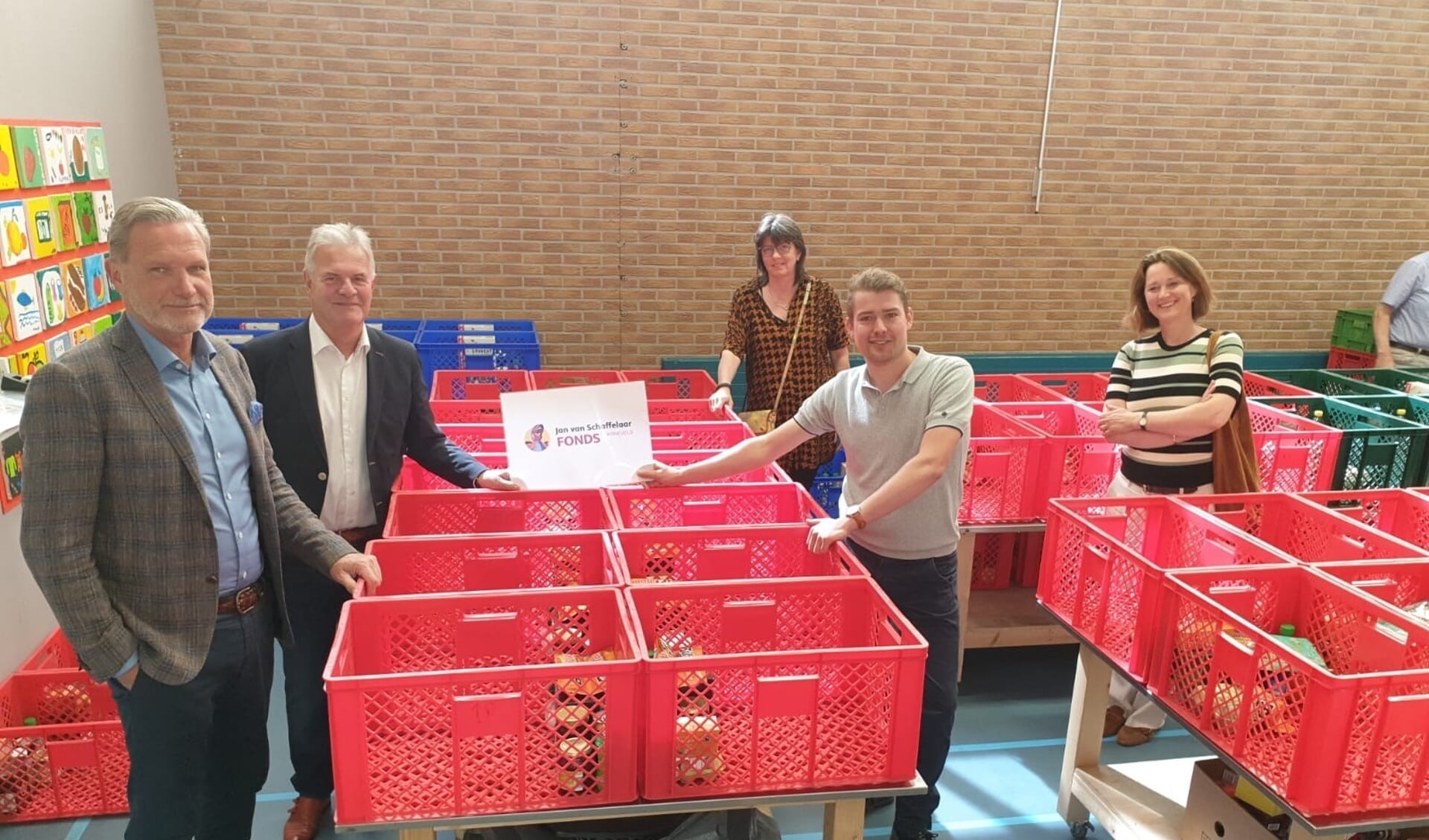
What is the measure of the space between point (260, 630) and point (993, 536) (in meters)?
3.13

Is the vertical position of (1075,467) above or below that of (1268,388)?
below

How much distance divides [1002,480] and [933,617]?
49.0 inches

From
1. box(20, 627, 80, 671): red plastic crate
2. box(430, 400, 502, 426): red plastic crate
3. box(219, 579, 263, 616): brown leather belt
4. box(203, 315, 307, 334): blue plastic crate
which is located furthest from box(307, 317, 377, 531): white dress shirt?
box(203, 315, 307, 334): blue plastic crate

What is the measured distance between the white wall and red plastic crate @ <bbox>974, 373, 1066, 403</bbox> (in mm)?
4190

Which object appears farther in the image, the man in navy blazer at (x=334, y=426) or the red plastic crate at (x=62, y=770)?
the red plastic crate at (x=62, y=770)

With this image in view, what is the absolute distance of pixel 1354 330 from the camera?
21.0 feet

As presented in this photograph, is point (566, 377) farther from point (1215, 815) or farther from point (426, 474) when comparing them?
point (1215, 815)

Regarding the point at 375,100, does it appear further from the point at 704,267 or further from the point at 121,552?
the point at 121,552

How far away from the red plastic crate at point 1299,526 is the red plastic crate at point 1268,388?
1869mm

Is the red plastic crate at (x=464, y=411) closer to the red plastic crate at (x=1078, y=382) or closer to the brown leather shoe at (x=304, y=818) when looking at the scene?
the brown leather shoe at (x=304, y=818)

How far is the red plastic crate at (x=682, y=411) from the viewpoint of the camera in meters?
3.80

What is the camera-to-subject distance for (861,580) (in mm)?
2158

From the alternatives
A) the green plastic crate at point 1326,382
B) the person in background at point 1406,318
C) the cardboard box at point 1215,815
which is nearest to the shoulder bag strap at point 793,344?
the cardboard box at point 1215,815

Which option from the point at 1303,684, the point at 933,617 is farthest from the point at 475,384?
the point at 1303,684
